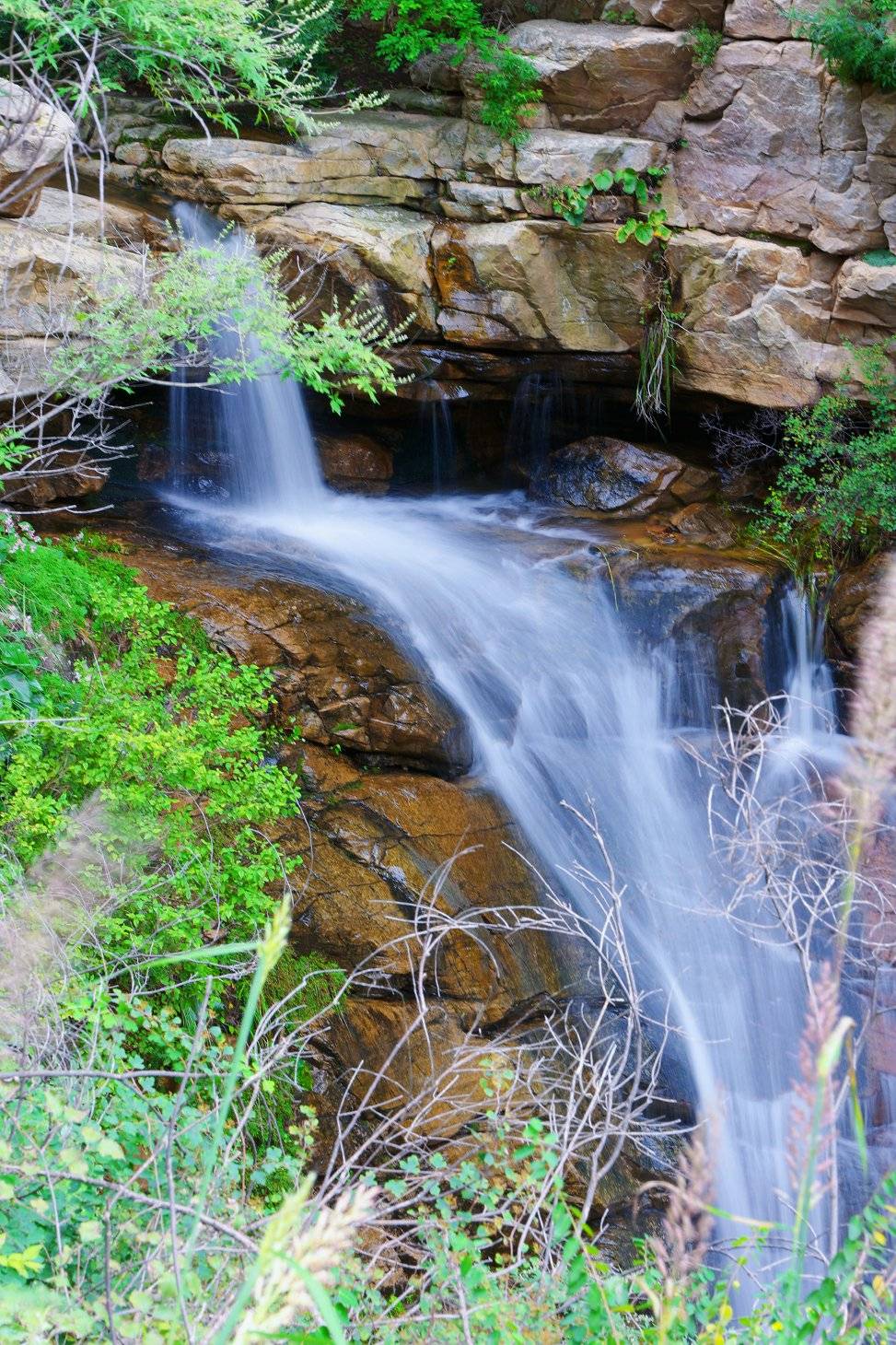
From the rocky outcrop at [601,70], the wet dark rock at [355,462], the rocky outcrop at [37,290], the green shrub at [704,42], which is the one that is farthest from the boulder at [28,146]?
the green shrub at [704,42]

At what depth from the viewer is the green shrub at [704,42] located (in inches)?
304

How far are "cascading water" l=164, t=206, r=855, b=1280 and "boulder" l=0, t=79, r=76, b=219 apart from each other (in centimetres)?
185

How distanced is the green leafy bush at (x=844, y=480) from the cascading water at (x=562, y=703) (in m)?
0.91

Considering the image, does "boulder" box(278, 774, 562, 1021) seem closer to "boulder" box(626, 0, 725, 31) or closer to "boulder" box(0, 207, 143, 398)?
"boulder" box(0, 207, 143, 398)

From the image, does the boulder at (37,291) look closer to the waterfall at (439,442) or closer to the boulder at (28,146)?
the boulder at (28,146)

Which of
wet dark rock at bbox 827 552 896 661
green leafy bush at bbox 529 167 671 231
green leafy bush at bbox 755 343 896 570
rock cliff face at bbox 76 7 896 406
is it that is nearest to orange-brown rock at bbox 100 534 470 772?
rock cliff face at bbox 76 7 896 406

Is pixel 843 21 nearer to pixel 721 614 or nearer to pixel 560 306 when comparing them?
pixel 560 306

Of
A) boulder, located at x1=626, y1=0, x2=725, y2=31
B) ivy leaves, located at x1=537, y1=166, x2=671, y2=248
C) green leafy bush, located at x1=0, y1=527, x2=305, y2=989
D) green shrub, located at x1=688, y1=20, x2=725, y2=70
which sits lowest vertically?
green leafy bush, located at x1=0, y1=527, x2=305, y2=989

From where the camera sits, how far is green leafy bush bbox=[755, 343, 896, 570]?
7.50m

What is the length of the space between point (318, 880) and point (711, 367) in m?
5.72

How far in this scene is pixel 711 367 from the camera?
836cm

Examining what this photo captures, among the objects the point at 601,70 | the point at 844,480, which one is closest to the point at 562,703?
the point at 844,480

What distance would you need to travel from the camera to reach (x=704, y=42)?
25.4 ft

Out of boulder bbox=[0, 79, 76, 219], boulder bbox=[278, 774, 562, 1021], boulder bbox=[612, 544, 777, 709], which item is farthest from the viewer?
boulder bbox=[612, 544, 777, 709]
